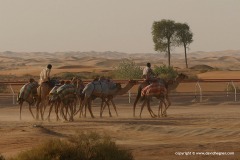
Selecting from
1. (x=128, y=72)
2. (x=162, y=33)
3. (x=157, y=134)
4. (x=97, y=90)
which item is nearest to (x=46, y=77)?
(x=97, y=90)

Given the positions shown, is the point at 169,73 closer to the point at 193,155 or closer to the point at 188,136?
the point at 188,136

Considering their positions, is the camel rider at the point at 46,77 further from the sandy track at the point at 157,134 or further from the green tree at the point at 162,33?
the green tree at the point at 162,33

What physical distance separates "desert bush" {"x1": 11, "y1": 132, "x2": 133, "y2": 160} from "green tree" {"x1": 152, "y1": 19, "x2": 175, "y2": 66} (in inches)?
2668

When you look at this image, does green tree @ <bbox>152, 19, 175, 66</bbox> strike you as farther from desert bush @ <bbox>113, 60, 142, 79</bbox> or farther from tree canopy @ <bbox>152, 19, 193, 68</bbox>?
desert bush @ <bbox>113, 60, 142, 79</bbox>

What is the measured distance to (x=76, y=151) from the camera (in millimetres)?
11648

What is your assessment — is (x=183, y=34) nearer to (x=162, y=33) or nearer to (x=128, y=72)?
(x=162, y=33)

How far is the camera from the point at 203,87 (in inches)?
1663

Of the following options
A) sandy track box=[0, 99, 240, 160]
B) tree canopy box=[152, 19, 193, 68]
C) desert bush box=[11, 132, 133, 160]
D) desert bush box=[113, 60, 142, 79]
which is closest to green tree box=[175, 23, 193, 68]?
tree canopy box=[152, 19, 193, 68]

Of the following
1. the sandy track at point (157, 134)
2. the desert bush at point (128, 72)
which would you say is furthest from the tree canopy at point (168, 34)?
the sandy track at point (157, 134)

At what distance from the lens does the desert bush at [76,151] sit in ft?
36.7

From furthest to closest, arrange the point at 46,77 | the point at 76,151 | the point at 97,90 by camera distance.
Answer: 1. the point at 97,90
2. the point at 46,77
3. the point at 76,151

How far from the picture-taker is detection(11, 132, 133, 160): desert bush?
11.2 meters

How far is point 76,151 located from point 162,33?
6879 cm

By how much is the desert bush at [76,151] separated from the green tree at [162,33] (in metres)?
67.8
